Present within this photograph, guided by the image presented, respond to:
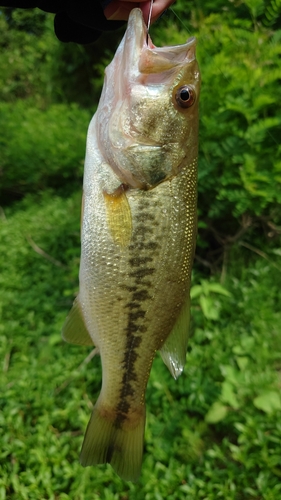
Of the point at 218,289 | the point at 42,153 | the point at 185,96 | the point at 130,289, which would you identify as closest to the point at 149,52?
the point at 185,96

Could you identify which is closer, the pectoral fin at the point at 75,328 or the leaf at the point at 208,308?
the pectoral fin at the point at 75,328

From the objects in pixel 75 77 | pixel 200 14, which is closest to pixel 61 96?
pixel 75 77

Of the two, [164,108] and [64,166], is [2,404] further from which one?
[64,166]

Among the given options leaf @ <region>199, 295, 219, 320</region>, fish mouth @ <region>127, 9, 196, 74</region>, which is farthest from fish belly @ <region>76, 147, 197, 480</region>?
leaf @ <region>199, 295, 219, 320</region>

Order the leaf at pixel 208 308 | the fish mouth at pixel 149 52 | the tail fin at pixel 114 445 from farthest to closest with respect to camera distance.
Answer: the leaf at pixel 208 308 < the tail fin at pixel 114 445 < the fish mouth at pixel 149 52

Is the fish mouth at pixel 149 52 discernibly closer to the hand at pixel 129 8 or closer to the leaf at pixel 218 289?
the hand at pixel 129 8

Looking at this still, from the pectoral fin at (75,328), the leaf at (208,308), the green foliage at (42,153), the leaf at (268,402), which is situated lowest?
the green foliage at (42,153)

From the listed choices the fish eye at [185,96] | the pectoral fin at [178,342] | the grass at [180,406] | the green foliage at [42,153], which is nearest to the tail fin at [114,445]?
the pectoral fin at [178,342]
